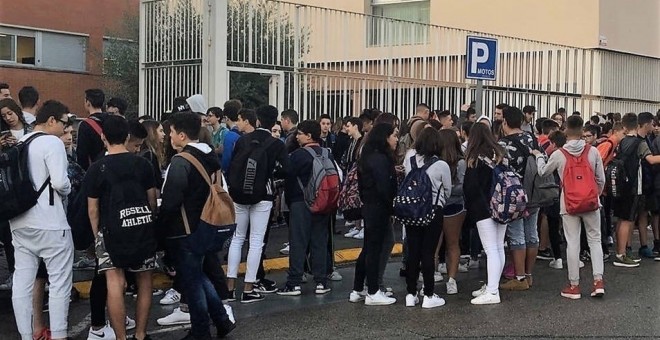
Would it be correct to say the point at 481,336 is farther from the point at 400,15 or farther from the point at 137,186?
the point at 400,15

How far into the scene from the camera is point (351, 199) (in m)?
8.16

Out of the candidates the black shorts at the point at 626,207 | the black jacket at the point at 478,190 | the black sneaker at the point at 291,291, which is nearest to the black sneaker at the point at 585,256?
the black shorts at the point at 626,207

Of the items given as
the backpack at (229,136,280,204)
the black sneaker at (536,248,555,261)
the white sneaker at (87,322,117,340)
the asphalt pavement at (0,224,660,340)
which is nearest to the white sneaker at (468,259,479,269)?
the asphalt pavement at (0,224,660,340)

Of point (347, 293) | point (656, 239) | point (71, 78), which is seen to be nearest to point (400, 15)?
point (71, 78)

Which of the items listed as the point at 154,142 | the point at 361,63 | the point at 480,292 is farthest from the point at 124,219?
the point at 361,63

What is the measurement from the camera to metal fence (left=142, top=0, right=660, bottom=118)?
13.5m

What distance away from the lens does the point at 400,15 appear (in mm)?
23266

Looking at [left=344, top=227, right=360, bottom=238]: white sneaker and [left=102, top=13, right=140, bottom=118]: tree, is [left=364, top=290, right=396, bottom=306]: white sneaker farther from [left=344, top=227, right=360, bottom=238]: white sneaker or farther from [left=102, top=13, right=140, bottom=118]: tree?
[left=102, top=13, right=140, bottom=118]: tree

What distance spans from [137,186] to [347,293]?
3.18 m

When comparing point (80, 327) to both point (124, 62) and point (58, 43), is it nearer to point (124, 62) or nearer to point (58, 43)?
point (124, 62)

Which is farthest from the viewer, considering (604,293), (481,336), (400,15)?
(400,15)

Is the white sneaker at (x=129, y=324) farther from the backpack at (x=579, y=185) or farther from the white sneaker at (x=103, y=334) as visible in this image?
the backpack at (x=579, y=185)

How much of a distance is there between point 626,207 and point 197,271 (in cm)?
582

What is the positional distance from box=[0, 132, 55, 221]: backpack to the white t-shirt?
31 millimetres
